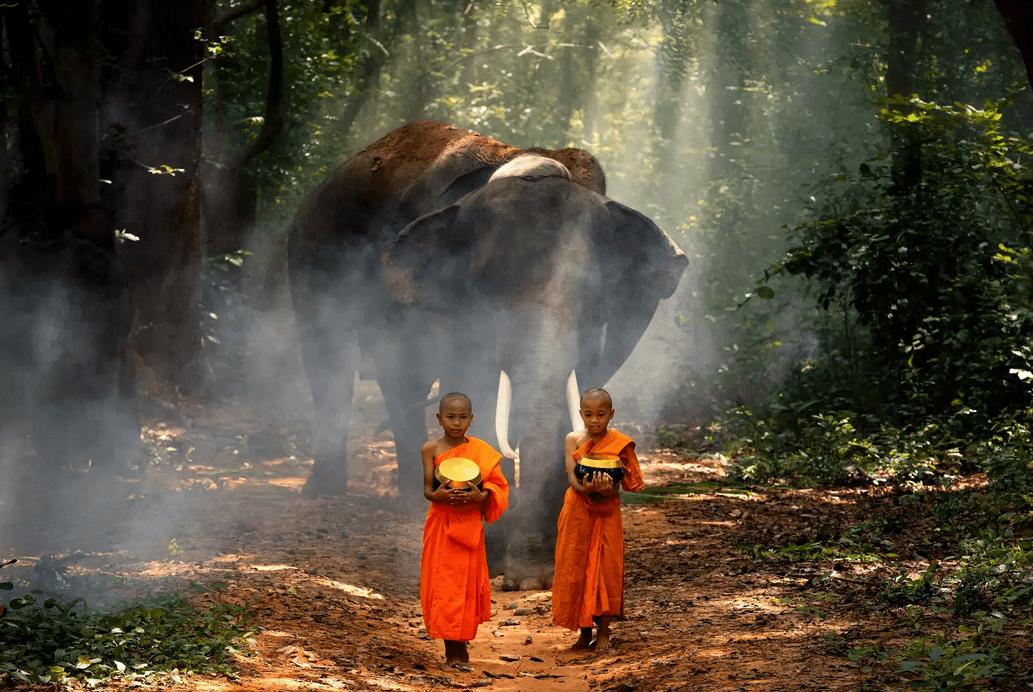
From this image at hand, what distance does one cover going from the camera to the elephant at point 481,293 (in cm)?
695

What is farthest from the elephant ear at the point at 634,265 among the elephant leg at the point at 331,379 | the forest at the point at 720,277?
the elephant leg at the point at 331,379

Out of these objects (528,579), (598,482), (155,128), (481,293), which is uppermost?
(155,128)

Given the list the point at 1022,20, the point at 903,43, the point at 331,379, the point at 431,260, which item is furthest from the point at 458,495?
the point at 903,43

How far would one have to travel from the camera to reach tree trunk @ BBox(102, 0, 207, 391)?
11.6 metres

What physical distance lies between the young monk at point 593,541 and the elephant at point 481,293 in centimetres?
70

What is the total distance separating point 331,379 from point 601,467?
667 cm

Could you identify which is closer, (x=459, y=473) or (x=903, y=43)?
(x=459, y=473)

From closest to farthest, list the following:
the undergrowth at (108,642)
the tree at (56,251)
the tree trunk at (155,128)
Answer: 1. the undergrowth at (108,642)
2. the tree at (56,251)
3. the tree trunk at (155,128)

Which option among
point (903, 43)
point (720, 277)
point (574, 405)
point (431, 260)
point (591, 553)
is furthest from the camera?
point (720, 277)

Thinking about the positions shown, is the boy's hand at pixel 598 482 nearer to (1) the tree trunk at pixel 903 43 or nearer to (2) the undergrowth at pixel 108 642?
(2) the undergrowth at pixel 108 642

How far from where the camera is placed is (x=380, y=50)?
19.6 metres

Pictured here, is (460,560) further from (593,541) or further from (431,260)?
(431,260)

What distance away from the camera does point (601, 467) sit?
5.82 meters

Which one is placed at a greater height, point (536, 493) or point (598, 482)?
point (598, 482)
